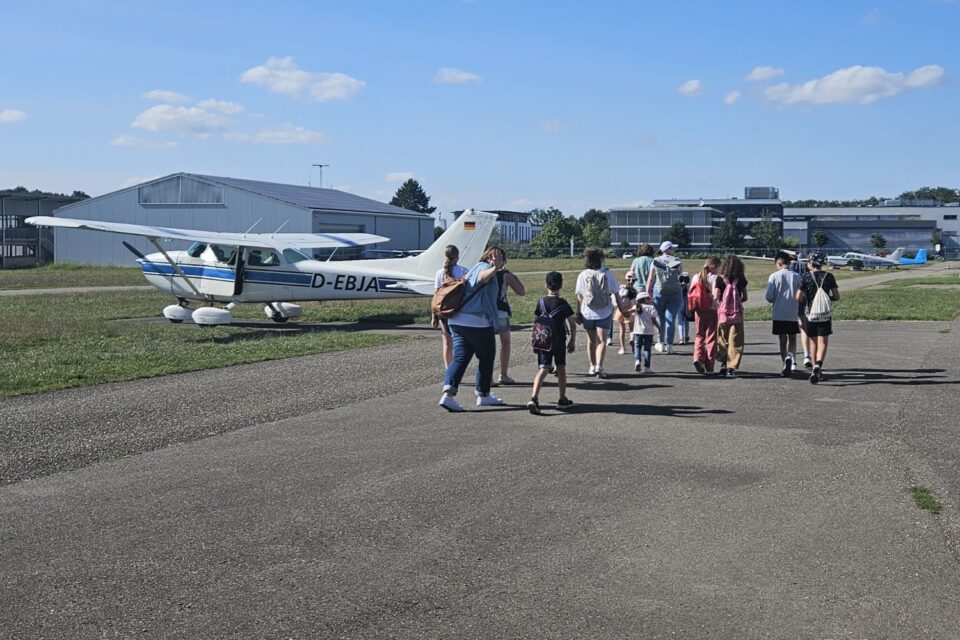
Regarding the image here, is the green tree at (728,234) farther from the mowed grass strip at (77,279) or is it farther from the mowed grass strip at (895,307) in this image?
the mowed grass strip at (895,307)

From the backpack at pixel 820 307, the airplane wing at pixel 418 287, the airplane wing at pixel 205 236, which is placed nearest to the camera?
the backpack at pixel 820 307

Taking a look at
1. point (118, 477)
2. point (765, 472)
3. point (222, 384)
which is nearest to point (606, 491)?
point (765, 472)

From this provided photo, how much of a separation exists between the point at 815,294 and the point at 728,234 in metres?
125

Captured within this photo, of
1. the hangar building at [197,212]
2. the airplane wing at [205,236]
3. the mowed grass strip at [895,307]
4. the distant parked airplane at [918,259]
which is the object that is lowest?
the mowed grass strip at [895,307]

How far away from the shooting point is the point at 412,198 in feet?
599

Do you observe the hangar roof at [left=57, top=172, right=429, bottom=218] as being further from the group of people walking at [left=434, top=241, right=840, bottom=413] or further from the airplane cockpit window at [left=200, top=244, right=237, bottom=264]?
the group of people walking at [left=434, top=241, right=840, bottom=413]

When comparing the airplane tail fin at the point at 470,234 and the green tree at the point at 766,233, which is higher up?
the green tree at the point at 766,233

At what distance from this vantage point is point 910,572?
5.03m

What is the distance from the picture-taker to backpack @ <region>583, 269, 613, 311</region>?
11609 millimetres

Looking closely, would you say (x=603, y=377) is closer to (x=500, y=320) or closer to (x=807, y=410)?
(x=500, y=320)

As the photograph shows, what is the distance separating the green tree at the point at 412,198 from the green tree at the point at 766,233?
66430 mm

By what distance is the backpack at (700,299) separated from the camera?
12.8 metres

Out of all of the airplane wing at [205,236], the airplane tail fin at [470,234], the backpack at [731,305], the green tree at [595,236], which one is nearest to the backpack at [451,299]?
the backpack at [731,305]

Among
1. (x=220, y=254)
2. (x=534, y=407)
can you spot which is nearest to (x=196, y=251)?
(x=220, y=254)
